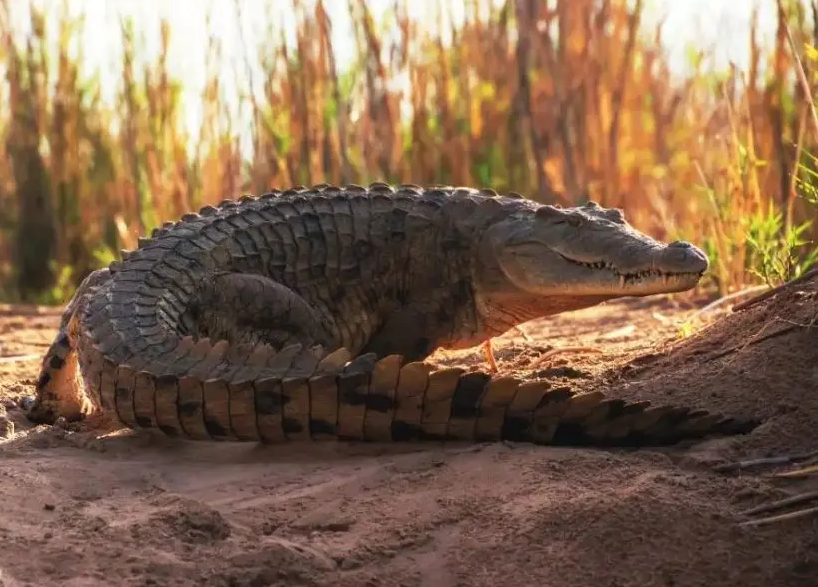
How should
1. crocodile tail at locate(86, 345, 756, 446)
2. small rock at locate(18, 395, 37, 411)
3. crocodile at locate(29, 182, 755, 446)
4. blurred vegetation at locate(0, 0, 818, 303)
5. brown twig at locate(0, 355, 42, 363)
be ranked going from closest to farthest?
1. crocodile tail at locate(86, 345, 756, 446)
2. crocodile at locate(29, 182, 755, 446)
3. small rock at locate(18, 395, 37, 411)
4. brown twig at locate(0, 355, 42, 363)
5. blurred vegetation at locate(0, 0, 818, 303)

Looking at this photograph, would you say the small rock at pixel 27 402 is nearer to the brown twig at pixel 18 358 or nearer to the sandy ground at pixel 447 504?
the sandy ground at pixel 447 504

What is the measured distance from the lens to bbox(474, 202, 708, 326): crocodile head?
345cm

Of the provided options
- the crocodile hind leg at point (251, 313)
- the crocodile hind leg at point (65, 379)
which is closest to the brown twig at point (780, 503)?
the crocodile hind leg at point (251, 313)

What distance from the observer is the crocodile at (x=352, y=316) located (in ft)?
8.71

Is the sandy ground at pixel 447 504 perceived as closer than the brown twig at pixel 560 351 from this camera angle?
Yes

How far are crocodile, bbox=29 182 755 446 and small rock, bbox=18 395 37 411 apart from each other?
0.11 m

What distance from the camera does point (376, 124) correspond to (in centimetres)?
726

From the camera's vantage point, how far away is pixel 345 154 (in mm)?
6793

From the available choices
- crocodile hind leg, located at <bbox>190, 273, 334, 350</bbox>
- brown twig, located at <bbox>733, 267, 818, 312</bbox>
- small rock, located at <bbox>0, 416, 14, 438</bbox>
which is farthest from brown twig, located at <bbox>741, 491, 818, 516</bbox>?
small rock, located at <bbox>0, 416, 14, 438</bbox>

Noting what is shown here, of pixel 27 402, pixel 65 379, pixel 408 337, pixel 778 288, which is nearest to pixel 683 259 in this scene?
pixel 778 288

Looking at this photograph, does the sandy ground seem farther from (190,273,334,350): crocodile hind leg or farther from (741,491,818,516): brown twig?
(190,273,334,350): crocodile hind leg

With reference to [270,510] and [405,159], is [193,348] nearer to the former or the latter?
[270,510]

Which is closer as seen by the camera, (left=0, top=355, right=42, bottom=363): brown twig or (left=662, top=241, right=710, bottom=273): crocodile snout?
(left=662, top=241, right=710, bottom=273): crocodile snout

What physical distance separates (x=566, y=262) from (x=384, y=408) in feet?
4.14
